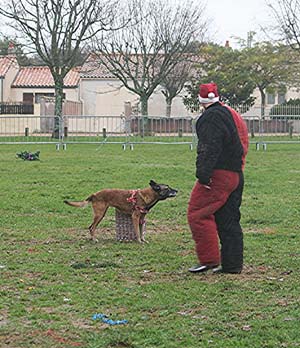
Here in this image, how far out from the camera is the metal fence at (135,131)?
2792 cm

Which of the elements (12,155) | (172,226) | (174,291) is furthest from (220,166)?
(12,155)

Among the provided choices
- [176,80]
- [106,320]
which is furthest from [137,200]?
[176,80]

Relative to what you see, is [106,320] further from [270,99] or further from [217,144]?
[270,99]

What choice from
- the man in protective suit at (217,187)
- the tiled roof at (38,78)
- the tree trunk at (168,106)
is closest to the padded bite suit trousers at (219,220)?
the man in protective suit at (217,187)

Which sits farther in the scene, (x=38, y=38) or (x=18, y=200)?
(x=38, y=38)

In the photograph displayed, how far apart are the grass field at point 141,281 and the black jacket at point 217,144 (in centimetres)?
100

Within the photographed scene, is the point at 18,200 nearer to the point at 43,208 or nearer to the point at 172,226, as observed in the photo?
the point at 43,208

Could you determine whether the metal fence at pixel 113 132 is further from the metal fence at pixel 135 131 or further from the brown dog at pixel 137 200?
the brown dog at pixel 137 200

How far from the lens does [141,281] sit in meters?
6.98

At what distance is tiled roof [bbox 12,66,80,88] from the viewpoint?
172 feet

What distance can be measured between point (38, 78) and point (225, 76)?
13.5 metres

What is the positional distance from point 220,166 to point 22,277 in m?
2.06

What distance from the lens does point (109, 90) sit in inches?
2060

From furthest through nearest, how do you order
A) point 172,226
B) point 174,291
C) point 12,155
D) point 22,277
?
point 12,155, point 172,226, point 22,277, point 174,291
